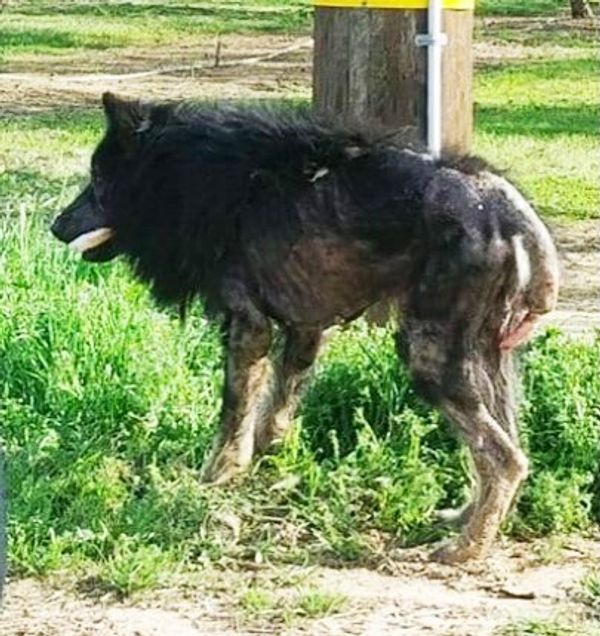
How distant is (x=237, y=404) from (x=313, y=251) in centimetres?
63

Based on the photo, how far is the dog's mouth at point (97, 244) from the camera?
688cm

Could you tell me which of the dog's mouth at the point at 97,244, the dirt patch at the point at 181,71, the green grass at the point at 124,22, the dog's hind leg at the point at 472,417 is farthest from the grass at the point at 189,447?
the green grass at the point at 124,22

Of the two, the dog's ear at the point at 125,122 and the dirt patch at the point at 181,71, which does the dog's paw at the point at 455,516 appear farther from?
the dirt patch at the point at 181,71

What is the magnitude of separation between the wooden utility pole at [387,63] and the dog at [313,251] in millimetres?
1126

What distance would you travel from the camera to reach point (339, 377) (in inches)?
285

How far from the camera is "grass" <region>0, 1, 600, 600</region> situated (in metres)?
6.20

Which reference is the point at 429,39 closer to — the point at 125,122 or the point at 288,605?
the point at 125,122

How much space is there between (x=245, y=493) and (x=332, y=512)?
0.37 m

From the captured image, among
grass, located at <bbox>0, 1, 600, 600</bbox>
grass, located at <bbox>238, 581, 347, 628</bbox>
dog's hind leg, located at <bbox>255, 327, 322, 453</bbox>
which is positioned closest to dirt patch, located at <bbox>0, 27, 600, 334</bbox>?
grass, located at <bbox>0, 1, 600, 600</bbox>

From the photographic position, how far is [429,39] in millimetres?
7660

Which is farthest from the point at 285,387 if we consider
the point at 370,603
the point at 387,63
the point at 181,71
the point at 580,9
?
the point at 580,9

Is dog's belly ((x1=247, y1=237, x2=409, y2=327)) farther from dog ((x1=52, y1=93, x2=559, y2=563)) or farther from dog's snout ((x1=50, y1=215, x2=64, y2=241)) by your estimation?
dog's snout ((x1=50, y1=215, x2=64, y2=241))

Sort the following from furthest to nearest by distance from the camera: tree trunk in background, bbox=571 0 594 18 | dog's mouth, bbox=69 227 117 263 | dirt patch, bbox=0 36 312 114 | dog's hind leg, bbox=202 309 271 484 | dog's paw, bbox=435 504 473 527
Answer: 1. tree trunk in background, bbox=571 0 594 18
2. dirt patch, bbox=0 36 312 114
3. dog's mouth, bbox=69 227 117 263
4. dog's hind leg, bbox=202 309 271 484
5. dog's paw, bbox=435 504 473 527

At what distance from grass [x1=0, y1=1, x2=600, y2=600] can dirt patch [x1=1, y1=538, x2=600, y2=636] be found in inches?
3.9
